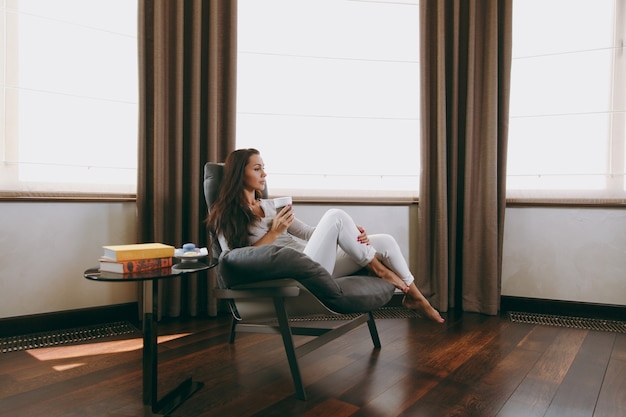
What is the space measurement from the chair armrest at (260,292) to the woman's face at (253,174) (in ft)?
2.06

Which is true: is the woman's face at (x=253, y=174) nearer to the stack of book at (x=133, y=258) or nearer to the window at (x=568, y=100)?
the stack of book at (x=133, y=258)

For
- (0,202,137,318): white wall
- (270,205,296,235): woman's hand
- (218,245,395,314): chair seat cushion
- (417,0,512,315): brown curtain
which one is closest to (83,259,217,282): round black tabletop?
(218,245,395,314): chair seat cushion

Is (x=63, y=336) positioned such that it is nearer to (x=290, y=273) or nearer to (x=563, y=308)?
(x=290, y=273)

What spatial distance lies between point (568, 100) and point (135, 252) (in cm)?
275

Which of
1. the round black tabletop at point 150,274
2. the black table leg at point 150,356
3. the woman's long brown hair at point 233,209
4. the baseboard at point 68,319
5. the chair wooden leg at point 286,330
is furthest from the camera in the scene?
the baseboard at point 68,319

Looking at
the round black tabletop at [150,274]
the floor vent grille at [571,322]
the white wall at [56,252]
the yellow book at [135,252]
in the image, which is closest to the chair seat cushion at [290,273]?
the round black tabletop at [150,274]

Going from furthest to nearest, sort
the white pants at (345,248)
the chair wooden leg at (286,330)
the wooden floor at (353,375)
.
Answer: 1. the white pants at (345,248)
2. the chair wooden leg at (286,330)
3. the wooden floor at (353,375)

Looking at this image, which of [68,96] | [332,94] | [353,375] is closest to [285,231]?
[353,375]

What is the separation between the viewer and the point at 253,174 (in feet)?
7.72

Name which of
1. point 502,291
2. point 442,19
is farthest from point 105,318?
point 442,19

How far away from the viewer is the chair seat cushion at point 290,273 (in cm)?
177

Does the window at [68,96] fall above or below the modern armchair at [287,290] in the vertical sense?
above

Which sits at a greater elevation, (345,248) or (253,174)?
(253,174)

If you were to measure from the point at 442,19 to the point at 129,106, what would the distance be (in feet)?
6.54
